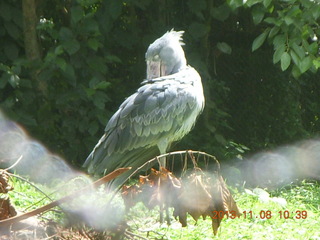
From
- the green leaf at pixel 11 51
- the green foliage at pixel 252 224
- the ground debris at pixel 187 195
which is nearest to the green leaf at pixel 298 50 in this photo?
the green foliage at pixel 252 224

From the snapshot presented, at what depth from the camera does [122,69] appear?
6.95 m

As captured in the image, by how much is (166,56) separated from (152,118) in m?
0.47

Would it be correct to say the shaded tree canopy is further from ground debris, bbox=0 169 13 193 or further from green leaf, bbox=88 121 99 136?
ground debris, bbox=0 169 13 193

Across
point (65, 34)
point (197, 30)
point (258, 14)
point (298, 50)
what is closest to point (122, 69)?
point (197, 30)

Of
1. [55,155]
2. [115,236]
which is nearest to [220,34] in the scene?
[55,155]

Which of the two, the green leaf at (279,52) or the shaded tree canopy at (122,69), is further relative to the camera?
the shaded tree canopy at (122,69)

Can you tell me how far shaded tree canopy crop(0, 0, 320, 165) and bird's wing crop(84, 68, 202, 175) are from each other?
1.10 meters

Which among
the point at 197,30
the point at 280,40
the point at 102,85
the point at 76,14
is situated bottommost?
the point at 102,85

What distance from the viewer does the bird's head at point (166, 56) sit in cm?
472

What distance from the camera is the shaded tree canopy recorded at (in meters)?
5.88

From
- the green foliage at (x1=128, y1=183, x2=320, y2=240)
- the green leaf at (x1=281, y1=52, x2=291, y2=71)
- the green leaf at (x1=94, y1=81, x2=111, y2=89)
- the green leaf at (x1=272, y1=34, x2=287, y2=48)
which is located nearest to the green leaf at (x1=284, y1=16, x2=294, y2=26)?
the green leaf at (x1=272, y1=34, x2=287, y2=48)

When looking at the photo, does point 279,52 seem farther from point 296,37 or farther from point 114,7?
point 114,7

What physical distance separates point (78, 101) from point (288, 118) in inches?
100

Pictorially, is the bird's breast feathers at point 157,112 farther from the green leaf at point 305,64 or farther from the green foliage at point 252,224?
the green leaf at point 305,64
